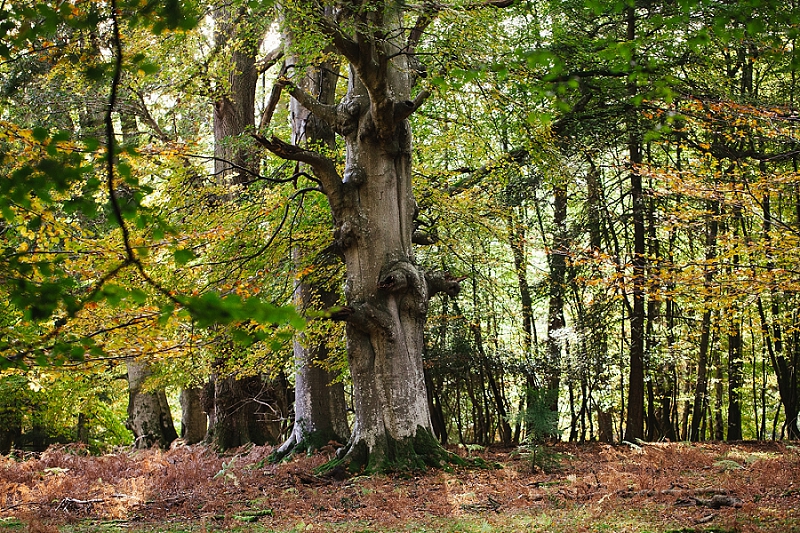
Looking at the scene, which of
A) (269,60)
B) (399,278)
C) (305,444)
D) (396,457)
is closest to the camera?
(396,457)

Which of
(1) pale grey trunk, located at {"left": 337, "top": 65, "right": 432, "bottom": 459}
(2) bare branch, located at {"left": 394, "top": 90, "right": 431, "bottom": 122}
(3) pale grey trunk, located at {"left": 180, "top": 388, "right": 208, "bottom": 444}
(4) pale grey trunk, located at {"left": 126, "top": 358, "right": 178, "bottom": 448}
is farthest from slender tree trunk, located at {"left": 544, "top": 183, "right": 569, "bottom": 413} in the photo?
(4) pale grey trunk, located at {"left": 126, "top": 358, "right": 178, "bottom": 448}

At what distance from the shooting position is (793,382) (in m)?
13.7

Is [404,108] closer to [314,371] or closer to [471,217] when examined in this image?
[471,217]

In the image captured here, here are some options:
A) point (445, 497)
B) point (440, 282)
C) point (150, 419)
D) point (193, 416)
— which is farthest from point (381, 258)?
point (150, 419)

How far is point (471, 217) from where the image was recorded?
11.0 metres

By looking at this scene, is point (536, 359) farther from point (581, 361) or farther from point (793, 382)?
point (793, 382)

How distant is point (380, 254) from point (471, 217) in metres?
2.34

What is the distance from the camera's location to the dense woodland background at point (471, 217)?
818 cm

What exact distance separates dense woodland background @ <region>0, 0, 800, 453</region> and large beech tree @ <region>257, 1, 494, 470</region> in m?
0.63

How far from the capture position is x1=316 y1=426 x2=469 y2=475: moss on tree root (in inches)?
337

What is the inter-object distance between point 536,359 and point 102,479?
26.3ft

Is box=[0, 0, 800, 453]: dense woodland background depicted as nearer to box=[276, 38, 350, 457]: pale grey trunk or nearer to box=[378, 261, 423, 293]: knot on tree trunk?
box=[276, 38, 350, 457]: pale grey trunk

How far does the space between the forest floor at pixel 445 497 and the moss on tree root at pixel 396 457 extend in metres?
0.19

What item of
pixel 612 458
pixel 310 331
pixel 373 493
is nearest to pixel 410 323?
pixel 310 331
